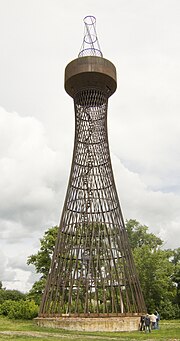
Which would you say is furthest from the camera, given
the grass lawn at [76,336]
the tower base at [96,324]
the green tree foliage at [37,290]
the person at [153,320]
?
the green tree foliage at [37,290]

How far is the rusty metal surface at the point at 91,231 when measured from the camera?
1552cm

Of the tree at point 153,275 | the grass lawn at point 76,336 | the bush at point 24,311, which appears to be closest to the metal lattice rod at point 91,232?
the grass lawn at point 76,336

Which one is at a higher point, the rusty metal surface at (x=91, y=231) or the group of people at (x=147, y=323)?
the rusty metal surface at (x=91, y=231)

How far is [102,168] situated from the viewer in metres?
17.3

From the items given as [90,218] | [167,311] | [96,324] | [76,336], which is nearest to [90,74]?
[90,218]

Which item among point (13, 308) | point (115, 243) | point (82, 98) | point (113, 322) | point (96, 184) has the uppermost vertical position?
point (82, 98)

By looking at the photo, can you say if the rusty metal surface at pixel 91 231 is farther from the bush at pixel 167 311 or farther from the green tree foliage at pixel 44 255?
the bush at pixel 167 311

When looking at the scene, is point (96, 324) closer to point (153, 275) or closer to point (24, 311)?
point (24, 311)

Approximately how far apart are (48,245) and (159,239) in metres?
10.1

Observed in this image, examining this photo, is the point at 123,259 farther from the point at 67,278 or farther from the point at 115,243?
the point at 67,278

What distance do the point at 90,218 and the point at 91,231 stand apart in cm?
143

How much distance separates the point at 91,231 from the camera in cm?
1773

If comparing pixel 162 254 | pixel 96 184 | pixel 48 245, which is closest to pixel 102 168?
pixel 96 184

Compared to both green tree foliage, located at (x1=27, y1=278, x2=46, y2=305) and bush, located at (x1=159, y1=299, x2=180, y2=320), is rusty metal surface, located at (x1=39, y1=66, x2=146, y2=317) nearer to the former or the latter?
green tree foliage, located at (x1=27, y1=278, x2=46, y2=305)
